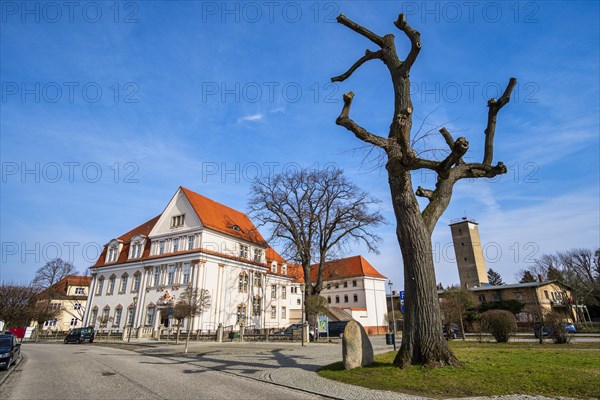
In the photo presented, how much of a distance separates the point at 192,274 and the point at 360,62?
97.6ft

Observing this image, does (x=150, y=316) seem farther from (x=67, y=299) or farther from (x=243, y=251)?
(x=67, y=299)

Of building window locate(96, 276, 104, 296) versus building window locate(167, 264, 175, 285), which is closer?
building window locate(167, 264, 175, 285)

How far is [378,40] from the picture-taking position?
1184 centimetres

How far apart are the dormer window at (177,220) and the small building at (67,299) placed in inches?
1094

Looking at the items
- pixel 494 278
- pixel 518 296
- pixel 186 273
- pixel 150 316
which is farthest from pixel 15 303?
pixel 494 278

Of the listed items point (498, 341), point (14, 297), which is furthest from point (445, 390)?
point (14, 297)

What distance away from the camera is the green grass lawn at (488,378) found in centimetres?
723

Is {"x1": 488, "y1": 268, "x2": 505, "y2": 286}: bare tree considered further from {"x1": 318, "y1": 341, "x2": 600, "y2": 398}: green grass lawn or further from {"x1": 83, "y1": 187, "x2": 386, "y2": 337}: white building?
{"x1": 318, "y1": 341, "x2": 600, "y2": 398}: green grass lawn

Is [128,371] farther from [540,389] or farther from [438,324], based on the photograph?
[540,389]

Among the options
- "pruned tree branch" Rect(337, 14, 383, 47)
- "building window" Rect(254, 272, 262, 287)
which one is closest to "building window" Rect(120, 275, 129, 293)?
"building window" Rect(254, 272, 262, 287)

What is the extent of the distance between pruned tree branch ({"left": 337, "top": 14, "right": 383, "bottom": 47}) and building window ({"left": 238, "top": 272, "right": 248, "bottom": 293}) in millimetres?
33734

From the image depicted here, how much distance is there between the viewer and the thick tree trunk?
9203 mm

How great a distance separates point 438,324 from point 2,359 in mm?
16231

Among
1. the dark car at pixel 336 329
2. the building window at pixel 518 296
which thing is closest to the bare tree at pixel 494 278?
the building window at pixel 518 296
